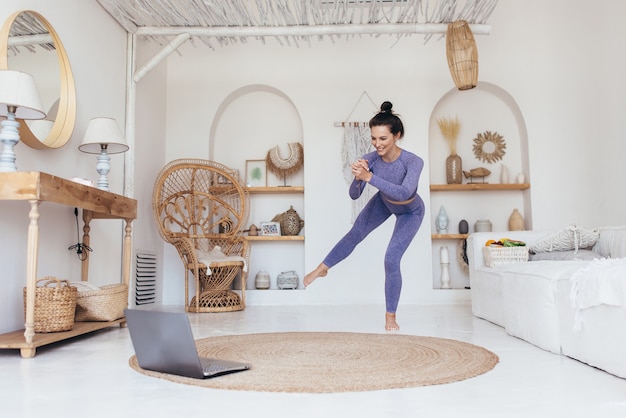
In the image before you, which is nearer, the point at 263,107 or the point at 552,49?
the point at 552,49

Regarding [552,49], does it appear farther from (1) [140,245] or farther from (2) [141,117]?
(1) [140,245]

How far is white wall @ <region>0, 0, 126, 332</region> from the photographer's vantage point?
10.1ft

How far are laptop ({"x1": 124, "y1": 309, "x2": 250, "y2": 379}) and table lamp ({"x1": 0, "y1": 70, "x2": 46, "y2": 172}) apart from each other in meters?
1.22

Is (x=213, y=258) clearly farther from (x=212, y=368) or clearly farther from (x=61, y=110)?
(x=212, y=368)

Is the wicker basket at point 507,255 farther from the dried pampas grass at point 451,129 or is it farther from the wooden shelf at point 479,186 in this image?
the dried pampas grass at point 451,129

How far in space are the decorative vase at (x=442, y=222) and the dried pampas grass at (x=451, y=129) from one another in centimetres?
66

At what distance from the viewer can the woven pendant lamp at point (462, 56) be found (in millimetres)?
3986

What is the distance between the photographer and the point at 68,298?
289 centimetres

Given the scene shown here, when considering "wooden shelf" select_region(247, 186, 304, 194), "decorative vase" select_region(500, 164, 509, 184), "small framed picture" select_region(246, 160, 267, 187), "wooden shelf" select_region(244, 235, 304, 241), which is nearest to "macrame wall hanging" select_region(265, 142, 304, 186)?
"small framed picture" select_region(246, 160, 267, 187)

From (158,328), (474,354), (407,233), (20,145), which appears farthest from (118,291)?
(474,354)

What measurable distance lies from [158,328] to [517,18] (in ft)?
17.0

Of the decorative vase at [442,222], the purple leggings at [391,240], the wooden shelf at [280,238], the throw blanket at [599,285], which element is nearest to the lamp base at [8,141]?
the purple leggings at [391,240]

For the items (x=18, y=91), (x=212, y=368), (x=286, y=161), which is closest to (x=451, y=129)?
(x=286, y=161)

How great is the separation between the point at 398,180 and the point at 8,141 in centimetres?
215
